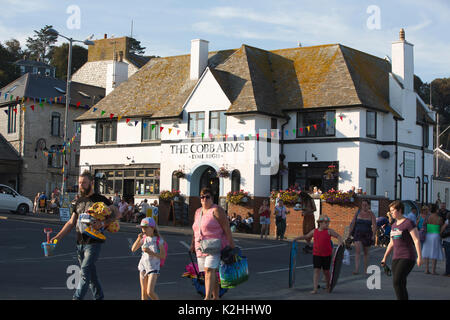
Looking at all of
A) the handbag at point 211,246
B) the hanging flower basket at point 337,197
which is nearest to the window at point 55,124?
the hanging flower basket at point 337,197

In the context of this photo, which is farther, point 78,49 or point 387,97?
point 78,49

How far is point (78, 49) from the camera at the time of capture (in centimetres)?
8050

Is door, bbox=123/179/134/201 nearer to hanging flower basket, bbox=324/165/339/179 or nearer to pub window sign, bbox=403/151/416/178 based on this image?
hanging flower basket, bbox=324/165/339/179

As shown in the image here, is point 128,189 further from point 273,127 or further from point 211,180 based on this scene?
point 273,127

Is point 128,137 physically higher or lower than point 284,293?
higher

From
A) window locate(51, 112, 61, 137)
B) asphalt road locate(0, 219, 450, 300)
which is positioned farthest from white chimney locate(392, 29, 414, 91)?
window locate(51, 112, 61, 137)

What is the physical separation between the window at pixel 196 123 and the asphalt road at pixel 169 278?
43.8 feet

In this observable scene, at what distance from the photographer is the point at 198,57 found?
128ft

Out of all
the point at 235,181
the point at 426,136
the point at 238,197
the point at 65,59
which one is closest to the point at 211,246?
the point at 238,197

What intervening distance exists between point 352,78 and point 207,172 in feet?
30.7

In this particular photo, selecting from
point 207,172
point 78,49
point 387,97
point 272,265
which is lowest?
point 272,265
